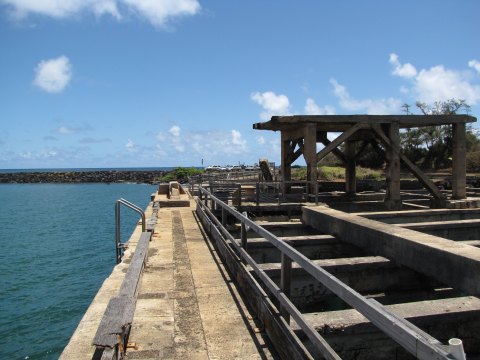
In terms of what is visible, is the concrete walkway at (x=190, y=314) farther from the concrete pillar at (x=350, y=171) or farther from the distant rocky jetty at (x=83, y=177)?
the distant rocky jetty at (x=83, y=177)

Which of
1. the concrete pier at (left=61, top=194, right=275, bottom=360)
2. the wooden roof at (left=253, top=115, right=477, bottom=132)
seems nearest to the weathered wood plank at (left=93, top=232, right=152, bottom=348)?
the concrete pier at (left=61, top=194, right=275, bottom=360)

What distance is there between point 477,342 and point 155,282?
447 centimetres

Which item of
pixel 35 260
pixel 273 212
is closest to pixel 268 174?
pixel 273 212

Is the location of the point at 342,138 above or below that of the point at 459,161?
above

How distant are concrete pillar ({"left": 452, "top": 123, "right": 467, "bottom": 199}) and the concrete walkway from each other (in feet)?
33.5

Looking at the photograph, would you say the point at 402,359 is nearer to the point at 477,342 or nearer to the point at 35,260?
the point at 477,342

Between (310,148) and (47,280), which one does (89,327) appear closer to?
(310,148)

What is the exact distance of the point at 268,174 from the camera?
84.1ft

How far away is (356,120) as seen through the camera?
15148mm

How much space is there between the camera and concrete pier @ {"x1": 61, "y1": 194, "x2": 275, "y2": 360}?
476 cm

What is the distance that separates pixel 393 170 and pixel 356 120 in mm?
2098

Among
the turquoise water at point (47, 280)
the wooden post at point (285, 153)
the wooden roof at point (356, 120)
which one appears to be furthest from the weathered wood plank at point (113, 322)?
the wooden post at point (285, 153)

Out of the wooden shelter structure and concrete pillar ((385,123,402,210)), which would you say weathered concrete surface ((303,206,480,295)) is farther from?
concrete pillar ((385,123,402,210))

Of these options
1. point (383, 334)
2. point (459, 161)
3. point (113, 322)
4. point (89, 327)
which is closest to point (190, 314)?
point (89, 327)
